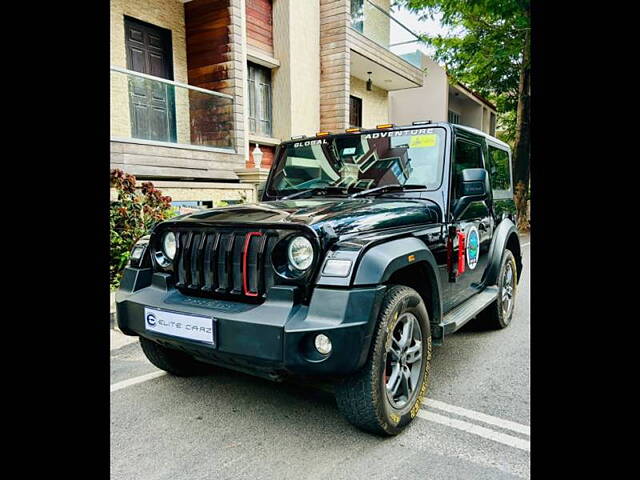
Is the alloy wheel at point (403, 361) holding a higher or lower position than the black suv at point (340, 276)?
lower

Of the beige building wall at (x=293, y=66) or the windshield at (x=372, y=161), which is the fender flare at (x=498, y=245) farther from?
the beige building wall at (x=293, y=66)

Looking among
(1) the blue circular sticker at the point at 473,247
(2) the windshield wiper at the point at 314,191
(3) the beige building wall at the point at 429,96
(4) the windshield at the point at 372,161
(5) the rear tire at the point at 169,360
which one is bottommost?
(5) the rear tire at the point at 169,360

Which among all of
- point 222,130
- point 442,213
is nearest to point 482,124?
point 222,130

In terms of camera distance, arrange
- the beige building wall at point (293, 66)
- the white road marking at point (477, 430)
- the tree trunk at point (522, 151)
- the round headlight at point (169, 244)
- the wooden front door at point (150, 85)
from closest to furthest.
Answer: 1. the white road marking at point (477, 430)
2. the round headlight at point (169, 244)
3. the wooden front door at point (150, 85)
4. the beige building wall at point (293, 66)
5. the tree trunk at point (522, 151)

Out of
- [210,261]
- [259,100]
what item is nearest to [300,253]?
[210,261]

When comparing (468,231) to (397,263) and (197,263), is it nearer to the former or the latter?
(397,263)

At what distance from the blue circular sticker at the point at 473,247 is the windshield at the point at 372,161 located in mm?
633

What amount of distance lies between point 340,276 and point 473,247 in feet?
6.26

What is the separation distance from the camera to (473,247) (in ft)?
12.8

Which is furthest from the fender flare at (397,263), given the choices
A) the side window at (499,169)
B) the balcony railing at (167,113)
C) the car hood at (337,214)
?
the balcony railing at (167,113)

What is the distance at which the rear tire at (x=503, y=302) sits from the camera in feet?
15.1
